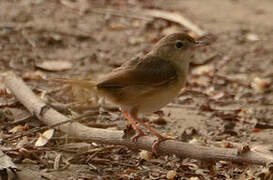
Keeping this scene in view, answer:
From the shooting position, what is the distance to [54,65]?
7.16 m

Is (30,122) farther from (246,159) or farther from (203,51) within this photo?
(203,51)

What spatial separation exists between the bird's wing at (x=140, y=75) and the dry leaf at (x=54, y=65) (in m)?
2.40

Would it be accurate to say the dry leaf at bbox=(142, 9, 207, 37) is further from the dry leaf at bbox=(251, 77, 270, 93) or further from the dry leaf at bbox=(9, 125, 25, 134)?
the dry leaf at bbox=(9, 125, 25, 134)

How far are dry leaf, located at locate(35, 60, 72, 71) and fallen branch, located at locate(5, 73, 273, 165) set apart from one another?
1600mm

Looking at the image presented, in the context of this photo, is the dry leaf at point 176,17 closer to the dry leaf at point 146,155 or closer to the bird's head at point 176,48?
the bird's head at point 176,48

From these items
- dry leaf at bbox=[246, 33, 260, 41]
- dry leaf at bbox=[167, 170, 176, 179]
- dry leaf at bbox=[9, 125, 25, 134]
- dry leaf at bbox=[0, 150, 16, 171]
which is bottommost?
dry leaf at bbox=[167, 170, 176, 179]

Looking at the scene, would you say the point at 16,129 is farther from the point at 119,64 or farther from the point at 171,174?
the point at 119,64

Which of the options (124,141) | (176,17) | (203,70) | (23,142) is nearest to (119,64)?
(203,70)

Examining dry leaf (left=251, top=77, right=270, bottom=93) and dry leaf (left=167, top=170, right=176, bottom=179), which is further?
dry leaf (left=251, top=77, right=270, bottom=93)

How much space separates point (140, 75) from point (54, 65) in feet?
8.80

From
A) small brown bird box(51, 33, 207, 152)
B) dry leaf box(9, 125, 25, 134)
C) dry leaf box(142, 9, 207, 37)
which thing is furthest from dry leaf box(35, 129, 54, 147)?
dry leaf box(142, 9, 207, 37)

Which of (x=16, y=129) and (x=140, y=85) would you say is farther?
(x=16, y=129)

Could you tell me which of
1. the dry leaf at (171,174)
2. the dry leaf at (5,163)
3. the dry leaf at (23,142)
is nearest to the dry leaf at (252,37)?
the dry leaf at (171,174)

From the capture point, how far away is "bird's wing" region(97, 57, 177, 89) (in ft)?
15.4
